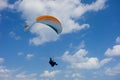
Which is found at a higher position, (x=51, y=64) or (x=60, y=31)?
(x=60, y=31)

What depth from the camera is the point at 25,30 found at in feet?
142

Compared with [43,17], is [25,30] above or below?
below

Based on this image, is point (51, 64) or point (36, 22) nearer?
point (36, 22)

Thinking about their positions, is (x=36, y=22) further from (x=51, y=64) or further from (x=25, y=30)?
(x=51, y=64)

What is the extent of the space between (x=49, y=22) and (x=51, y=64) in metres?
7.70

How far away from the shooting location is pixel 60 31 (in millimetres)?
48500

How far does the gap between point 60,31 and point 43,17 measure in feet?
14.1

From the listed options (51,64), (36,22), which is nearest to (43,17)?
(36,22)

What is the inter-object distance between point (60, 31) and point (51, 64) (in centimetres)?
622

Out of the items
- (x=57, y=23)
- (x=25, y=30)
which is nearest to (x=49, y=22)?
(x=57, y=23)

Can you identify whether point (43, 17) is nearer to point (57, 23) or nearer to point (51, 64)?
point (57, 23)

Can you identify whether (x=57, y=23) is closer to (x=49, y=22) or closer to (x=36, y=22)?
(x=49, y=22)

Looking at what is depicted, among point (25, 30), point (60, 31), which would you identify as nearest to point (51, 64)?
point (60, 31)

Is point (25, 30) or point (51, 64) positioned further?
point (51, 64)
